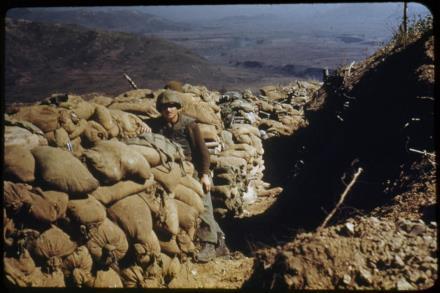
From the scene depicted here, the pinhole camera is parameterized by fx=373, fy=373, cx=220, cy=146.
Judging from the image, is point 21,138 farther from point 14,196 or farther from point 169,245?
point 169,245

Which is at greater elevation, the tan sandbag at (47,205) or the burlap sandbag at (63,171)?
the burlap sandbag at (63,171)

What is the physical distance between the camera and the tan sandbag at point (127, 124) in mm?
4661

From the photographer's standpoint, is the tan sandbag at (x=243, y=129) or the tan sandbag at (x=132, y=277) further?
the tan sandbag at (x=243, y=129)

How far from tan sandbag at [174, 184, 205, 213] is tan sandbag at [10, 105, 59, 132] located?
4.96ft

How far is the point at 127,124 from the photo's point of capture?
15.4ft

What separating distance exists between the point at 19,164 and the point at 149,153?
4.24 ft

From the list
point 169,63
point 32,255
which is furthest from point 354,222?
point 169,63

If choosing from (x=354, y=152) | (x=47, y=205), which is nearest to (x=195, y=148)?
(x=47, y=205)

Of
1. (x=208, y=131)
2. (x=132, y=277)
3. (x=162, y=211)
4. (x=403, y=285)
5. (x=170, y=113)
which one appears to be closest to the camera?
(x=403, y=285)

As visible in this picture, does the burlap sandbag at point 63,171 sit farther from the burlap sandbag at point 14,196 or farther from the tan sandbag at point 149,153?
the tan sandbag at point 149,153

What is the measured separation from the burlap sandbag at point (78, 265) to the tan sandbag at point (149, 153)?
111cm

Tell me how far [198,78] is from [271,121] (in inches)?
469

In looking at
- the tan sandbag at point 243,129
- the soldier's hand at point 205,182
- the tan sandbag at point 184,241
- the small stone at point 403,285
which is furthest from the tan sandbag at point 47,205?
the tan sandbag at point 243,129

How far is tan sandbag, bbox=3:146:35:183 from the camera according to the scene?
3203mm
